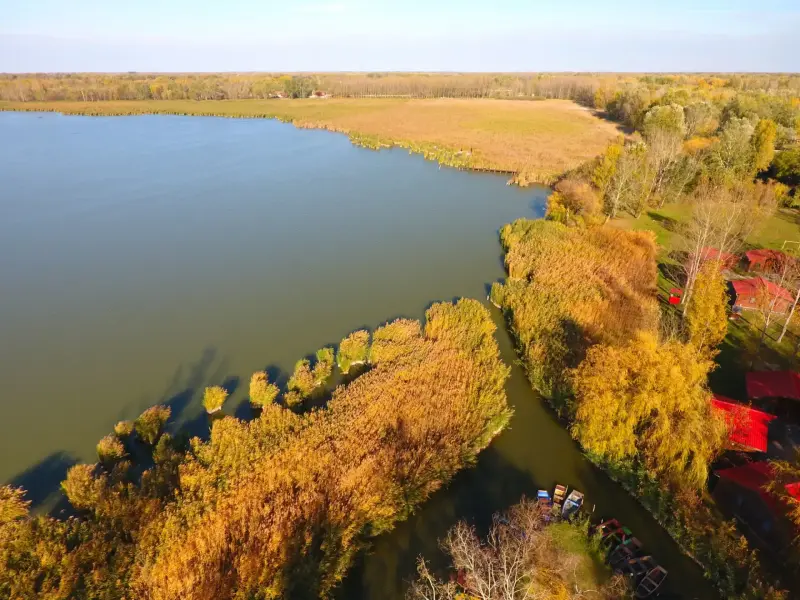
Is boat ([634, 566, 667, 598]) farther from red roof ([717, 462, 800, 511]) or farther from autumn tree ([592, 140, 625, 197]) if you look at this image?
autumn tree ([592, 140, 625, 197])

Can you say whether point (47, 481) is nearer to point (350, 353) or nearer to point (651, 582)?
point (350, 353)

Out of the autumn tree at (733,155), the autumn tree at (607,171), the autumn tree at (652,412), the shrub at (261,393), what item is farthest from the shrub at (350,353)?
the autumn tree at (733,155)

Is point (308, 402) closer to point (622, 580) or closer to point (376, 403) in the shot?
point (376, 403)

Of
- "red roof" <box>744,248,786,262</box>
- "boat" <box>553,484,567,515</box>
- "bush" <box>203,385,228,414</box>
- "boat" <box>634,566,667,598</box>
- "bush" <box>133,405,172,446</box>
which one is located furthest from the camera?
"red roof" <box>744,248,786,262</box>

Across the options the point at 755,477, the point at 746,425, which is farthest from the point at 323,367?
the point at 746,425

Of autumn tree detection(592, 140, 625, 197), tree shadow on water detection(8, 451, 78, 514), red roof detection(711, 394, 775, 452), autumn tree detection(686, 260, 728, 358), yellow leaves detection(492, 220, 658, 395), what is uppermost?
autumn tree detection(592, 140, 625, 197)

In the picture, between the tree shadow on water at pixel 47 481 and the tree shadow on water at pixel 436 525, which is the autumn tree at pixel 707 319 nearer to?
the tree shadow on water at pixel 436 525

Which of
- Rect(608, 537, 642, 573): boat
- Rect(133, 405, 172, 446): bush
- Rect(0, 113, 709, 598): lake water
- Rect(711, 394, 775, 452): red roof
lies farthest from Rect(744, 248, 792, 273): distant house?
Rect(133, 405, 172, 446): bush

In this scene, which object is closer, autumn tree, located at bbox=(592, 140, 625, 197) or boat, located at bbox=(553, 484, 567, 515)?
boat, located at bbox=(553, 484, 567, 515)
